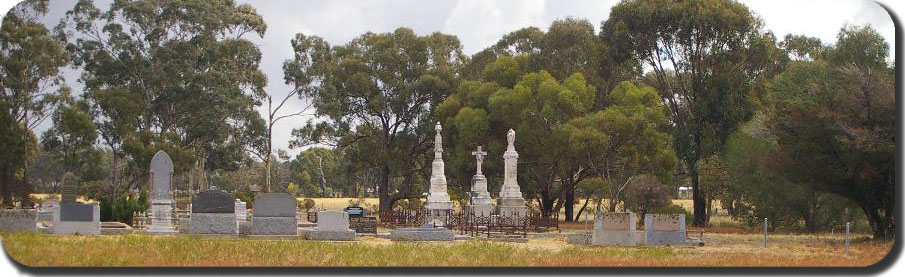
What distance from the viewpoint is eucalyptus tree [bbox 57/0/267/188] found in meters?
52.6

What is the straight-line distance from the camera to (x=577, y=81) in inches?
1812

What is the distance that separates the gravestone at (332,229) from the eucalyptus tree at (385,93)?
2778cm

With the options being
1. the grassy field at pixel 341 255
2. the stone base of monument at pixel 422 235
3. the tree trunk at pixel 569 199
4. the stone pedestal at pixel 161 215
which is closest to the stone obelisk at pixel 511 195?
the tree trunk at pixel 569 199

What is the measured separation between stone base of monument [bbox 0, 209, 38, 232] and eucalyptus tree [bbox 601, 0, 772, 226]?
28039 millimetres

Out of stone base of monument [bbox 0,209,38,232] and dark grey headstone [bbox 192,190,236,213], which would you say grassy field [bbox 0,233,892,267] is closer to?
stone base of monument [bbox 0,209,38,232]

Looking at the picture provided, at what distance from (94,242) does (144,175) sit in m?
33.3

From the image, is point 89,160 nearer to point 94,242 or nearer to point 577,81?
point 577,81

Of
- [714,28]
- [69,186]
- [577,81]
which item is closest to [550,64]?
[577,81]

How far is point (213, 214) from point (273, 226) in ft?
4.72

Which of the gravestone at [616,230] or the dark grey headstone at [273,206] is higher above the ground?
the dark grey headstone at [273,206]

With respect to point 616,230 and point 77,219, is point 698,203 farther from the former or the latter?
point 77,219

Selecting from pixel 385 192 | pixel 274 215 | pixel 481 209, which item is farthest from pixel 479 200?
pixel 385 192

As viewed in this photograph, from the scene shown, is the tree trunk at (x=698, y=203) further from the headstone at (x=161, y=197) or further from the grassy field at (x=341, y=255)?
the headstone at (x=161, y=197)

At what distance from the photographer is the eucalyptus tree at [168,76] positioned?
5259 cm
